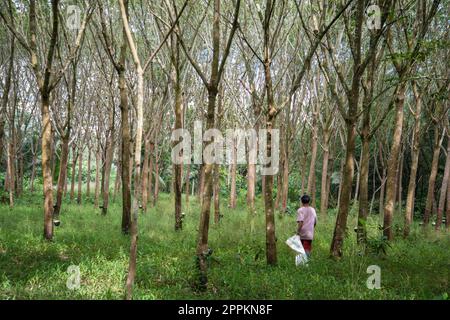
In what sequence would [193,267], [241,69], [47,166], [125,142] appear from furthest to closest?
[241,69] → [125,142] → [47,166] → [193,267]

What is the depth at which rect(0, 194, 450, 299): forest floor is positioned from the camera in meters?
4.38

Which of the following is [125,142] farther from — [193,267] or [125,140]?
[193,267]

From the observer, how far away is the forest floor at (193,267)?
4.38 meters

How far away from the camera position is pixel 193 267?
4746 millimetres

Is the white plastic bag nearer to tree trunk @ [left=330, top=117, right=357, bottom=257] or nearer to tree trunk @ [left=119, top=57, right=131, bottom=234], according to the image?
tree trunk @ [left=330, top=117, right=357, bottom=257]

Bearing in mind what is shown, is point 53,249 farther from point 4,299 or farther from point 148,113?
point 148,113

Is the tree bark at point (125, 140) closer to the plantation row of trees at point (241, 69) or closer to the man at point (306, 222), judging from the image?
the plantation row of trees at point (241, 69)

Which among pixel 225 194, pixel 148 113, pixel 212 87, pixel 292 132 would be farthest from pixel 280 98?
pixel 225 194

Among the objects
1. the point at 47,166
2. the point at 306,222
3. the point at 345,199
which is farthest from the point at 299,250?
the point at 47,166

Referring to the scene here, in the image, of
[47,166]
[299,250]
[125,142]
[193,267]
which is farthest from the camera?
[125,142]

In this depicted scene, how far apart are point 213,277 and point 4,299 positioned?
2.46m

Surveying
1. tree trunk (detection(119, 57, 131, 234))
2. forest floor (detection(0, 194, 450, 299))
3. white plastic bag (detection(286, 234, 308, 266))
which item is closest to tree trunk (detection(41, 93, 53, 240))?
forest floor (detection(0, 194, 450, 299))

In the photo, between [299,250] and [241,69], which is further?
[241,69]

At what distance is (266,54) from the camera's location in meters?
5.65
